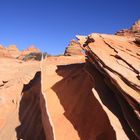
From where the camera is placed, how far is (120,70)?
274 inches

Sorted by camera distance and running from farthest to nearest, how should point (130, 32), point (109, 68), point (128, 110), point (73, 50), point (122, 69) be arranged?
1. point (73, 50)
2. point (130, 32)
3. point (109, 68)
4. point (122, 69)
5. point (128, 110)

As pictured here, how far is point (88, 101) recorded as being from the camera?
8.61 metres

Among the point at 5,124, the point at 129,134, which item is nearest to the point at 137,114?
the point at 129,134

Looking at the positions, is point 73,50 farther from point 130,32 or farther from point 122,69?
point 122,69

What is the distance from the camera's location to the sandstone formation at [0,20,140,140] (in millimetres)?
6309

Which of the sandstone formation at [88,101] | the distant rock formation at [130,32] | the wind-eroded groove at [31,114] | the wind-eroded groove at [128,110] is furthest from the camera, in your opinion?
the distant rock formation at [130,32]

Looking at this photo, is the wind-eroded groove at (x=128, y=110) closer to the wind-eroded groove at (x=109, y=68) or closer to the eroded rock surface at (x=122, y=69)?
the eroded rock surface at (x=122, y=69)

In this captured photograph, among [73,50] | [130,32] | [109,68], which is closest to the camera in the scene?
[109,68]

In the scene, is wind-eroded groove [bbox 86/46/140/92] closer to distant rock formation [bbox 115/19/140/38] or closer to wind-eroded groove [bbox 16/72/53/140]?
wind-eroded groove [bbox 16/72/53/140]

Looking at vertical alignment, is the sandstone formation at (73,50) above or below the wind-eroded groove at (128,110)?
above

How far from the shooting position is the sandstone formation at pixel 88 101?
6309 millimetres

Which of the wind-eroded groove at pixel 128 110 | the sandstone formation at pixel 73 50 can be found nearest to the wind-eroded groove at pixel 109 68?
the wind-eroded groove at pixel 128 110

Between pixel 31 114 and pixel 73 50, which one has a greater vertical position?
pixel 73 50

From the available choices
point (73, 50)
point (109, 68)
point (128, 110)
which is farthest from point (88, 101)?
point (73, 50)
